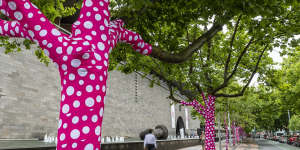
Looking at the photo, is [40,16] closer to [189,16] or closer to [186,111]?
[189,16]

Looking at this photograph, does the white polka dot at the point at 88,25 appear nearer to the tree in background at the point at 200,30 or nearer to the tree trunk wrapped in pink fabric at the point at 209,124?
the tree in background at the point at 200,30

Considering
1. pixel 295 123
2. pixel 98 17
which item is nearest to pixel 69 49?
pixel 98 17

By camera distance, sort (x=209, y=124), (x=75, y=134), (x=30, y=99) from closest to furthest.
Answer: (x=75, y=134), (x=209, y=124), (x=30, y=99)

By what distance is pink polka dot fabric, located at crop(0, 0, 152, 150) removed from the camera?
2.72m

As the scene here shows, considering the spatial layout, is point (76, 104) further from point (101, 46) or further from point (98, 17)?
point (98, 17)

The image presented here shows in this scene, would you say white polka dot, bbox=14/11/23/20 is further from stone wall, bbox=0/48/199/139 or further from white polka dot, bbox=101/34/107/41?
stone wall, bbox=0/48/199/139

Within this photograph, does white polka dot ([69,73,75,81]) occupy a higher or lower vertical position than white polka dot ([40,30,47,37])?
lower

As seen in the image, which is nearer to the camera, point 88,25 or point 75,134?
point 75,134

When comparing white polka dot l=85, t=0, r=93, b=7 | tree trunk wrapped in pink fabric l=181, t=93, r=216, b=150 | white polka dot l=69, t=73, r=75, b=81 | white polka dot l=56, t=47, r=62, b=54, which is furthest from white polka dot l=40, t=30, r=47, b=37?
tree trunk wrapped in pink fabric l=181, t=93, r=216, b=150

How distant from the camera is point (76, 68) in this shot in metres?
2.82

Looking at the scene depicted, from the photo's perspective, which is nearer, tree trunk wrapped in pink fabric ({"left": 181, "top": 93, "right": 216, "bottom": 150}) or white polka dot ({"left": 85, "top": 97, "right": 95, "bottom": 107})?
white polka dot ({"left": 85, "top": 97, "right": 95, "bottom": 107})

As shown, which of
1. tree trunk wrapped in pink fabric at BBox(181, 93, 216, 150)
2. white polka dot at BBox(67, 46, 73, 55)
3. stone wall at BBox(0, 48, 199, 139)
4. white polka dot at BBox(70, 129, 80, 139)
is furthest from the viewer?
stone wall at BBox(0, 48, 199, 139)

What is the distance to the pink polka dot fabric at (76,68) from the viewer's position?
2.72 m

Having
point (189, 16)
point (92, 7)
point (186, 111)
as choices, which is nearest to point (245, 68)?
point (189, 16)
